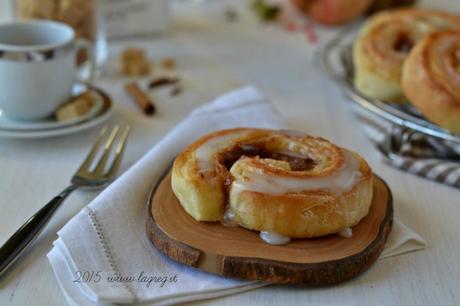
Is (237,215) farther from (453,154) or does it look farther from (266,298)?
(453,154)

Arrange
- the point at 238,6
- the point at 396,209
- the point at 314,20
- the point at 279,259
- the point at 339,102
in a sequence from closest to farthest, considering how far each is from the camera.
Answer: the point at 279,259 → the point at 396,209 → the point at 339,102 → the point at 314,20 → the point at 238,6

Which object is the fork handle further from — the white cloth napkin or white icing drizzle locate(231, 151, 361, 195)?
white icing drizzle locate(231, 151, 361, 195)

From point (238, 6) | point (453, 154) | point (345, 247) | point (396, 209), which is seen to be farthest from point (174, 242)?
point (238, 6)

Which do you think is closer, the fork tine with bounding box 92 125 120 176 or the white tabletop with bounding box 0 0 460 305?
the white tabletop with bounding box 0 0 460 305

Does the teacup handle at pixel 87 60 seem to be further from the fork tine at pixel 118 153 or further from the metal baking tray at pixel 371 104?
the metal baking tray at pixel 371 104

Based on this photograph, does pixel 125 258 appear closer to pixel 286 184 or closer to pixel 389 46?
pixel 286 184

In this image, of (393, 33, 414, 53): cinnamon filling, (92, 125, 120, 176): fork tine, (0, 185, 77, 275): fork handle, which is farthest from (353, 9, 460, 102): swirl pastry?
(0, 185, 77, 275): fork handle
